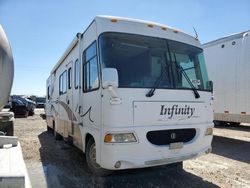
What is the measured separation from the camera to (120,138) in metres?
4.22

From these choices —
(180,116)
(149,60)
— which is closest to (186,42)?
(149,60)

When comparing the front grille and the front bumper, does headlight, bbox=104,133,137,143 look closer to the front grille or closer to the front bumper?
the front bumper

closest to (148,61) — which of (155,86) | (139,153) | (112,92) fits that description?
(155,86)

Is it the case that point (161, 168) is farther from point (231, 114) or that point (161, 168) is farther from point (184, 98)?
point (231, 114)

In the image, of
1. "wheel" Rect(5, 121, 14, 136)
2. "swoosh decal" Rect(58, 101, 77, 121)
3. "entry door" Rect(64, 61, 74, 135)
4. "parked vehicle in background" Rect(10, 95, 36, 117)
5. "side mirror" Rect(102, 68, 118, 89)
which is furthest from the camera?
"parked vehicle in background" Rect(10, 95, 36, 117)

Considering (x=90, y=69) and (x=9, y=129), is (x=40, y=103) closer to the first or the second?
(x=9, y=129)

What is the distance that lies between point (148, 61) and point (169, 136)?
1307mm

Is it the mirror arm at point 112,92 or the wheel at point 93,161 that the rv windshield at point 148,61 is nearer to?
the mirror arm at point 112,92

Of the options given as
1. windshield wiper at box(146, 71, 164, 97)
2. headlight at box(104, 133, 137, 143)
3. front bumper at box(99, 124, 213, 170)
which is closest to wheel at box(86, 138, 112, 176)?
front bumper at box(99, 124, 213, 170)

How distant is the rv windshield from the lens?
4.44 m

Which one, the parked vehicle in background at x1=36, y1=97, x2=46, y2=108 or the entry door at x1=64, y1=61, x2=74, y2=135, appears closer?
the entry door at x1=64, y1=61, x2=74, y2=135

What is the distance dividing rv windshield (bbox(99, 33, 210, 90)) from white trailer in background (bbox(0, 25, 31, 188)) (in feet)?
4.70

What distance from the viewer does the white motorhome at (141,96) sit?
4.23 meters

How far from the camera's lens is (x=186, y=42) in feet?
17.3
